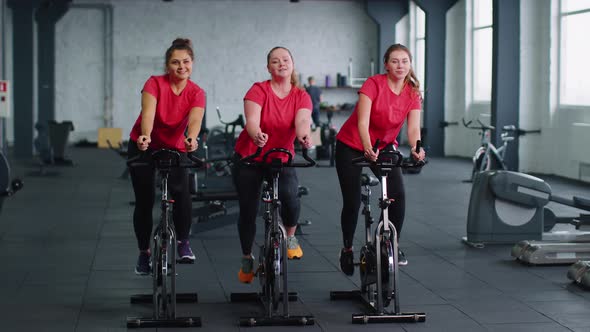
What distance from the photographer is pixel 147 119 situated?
4.92m

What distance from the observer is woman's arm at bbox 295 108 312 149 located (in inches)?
191

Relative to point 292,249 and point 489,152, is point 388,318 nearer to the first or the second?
point 292,249

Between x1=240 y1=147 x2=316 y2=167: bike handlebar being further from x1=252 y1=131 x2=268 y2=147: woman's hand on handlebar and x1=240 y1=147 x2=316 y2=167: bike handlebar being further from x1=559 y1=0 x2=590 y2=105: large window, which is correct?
x1=559 y1=0 x2=590 y2=105: large window

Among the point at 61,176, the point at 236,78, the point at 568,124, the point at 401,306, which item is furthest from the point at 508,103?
the point at 236,78

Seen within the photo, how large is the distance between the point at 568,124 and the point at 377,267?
9.33m

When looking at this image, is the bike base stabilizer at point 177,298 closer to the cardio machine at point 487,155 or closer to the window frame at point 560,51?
the cardio machine at point 487,155

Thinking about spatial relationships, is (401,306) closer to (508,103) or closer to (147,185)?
(147,185)

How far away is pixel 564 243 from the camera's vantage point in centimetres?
659

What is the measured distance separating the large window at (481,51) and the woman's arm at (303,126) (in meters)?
12.6

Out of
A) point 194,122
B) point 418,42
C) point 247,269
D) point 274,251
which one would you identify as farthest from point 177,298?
point 418,42

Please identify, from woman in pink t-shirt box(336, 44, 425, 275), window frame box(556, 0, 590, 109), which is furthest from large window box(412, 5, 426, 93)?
woman in pink t-shirt box(336, 44, 425, 275)

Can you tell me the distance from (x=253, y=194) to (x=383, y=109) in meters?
0.82

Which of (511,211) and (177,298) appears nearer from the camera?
(177,298)

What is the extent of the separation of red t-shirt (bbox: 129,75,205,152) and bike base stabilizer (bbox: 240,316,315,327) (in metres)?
1.01
